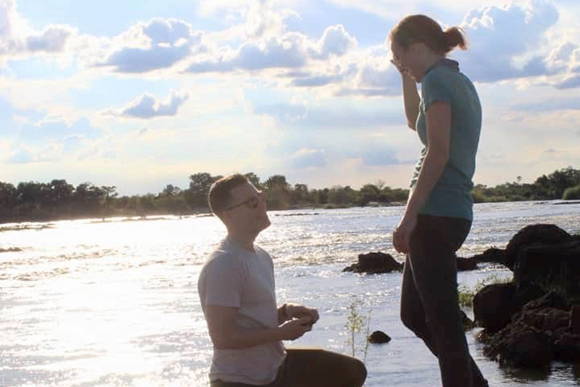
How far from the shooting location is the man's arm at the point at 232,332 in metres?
5.27

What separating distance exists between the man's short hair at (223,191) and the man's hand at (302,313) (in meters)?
0.63

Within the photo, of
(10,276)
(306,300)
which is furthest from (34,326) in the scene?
(10,276)

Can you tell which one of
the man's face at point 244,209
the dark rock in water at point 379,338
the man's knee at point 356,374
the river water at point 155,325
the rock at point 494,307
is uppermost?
the man's face at point 244,209

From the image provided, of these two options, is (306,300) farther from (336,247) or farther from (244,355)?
Result: (336,247)

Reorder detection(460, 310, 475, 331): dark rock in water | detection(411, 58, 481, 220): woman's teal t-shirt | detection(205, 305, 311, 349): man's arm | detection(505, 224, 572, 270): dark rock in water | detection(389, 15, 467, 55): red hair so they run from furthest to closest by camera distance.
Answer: detection(505, 224, 572, 270): dark rock in water, detection(460, 310, 475, 331): dark rock in water, detection(389, 15, 467, 55): red hair, detection(411, 58, 481, 220): woman's teal t-shirt, detection(205, 305, 311, 349): man's arm

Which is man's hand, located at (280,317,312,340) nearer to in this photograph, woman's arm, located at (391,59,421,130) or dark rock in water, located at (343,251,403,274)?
woman's arm, located at (391,59,421,130)

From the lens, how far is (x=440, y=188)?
5625mm

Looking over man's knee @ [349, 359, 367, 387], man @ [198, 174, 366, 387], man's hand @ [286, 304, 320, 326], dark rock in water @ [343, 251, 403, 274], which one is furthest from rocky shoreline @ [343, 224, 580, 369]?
dark rock in water @ [343, 251, 403, 274]

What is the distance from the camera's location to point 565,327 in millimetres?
11992

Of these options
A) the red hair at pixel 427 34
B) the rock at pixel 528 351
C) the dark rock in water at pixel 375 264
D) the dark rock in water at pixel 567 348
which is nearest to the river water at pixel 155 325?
the rock at pixel 528 351

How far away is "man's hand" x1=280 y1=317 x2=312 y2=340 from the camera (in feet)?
17.5

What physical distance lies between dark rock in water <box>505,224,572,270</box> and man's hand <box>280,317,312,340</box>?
11522 mm

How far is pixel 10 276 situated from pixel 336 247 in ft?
57.1

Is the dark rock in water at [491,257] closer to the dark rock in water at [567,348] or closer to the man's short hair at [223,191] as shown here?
the dark rock in water at [567,348]
